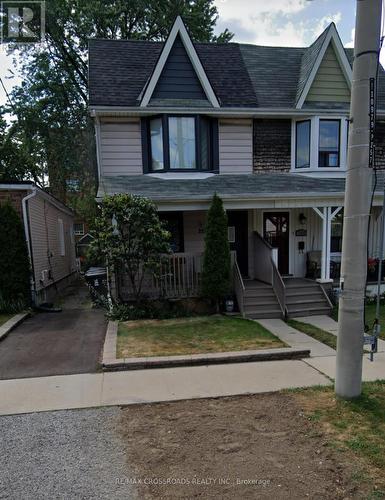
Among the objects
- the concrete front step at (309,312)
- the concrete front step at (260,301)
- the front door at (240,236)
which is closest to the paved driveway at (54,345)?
the concrete front step at (260,301)

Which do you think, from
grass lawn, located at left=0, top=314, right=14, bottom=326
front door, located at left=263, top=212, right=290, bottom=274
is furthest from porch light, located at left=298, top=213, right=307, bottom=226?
grass lawn, located at left=0, top=314, right=14, bottom=326

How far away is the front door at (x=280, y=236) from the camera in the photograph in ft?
37.1

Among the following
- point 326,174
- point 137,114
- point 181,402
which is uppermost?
point 137,114

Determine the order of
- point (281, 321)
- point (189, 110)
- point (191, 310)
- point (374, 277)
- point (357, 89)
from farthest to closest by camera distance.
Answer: point (374, 277) < point (189, 110) < point (191, 310) < point (281, 321) < point (357, 89)

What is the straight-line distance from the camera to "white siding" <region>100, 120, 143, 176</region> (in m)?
10.1

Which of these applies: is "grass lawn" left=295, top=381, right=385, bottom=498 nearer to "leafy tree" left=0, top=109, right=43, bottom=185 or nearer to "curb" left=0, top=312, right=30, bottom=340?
"curb" left=0, top=312, right=30, bottom=340

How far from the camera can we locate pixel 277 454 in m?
3.08

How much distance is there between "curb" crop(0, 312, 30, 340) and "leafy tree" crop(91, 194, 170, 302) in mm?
2362

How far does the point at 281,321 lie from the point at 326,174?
5433 mm

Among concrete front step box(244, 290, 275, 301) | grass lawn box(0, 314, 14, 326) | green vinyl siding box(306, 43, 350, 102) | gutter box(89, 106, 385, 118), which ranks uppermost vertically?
green vinyl siding box(306, 43, 350, 102)

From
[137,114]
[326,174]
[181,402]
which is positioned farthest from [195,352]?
[326,174]

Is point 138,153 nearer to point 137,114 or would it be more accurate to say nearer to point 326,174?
point 137,114

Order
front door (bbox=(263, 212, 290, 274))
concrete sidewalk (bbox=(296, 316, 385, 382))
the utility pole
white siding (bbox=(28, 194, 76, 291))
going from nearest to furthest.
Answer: the utility pole
concrete sidewalk (bbox=(296, 316, 385, 382))
white siding (bbox=(28, 194, 76, 291))
front door (bbox=(263, 212, 290, 274))

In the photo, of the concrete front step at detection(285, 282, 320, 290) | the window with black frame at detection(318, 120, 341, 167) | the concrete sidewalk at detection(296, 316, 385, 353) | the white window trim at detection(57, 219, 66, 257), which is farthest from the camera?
the white window trim at detection(57, 219, 66, 257)
